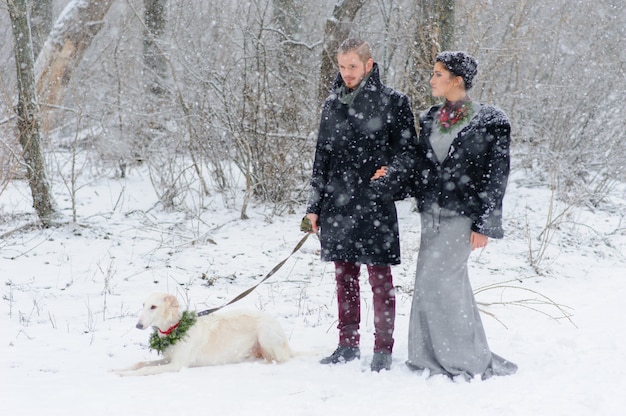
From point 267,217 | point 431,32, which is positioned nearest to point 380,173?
point 431,32

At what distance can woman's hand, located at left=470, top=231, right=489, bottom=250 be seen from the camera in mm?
3869

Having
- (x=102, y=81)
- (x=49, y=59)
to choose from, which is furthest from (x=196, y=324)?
(x=102, y=81)

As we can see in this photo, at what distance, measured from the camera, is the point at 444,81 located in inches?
156

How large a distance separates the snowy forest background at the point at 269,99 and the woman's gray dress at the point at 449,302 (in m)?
4.35

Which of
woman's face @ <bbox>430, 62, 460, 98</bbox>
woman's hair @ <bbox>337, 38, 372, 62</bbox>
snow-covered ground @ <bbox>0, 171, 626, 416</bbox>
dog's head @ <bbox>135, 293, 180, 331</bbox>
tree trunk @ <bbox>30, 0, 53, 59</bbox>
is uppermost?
tree trunk @ <bbox>30, 0, 53, 59</bbox>

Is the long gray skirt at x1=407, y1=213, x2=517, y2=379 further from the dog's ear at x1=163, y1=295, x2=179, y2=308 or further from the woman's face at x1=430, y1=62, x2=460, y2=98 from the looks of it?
the dog's ear at x1=163, y1=295, x2=179, y2=308

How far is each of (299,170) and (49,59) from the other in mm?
4380

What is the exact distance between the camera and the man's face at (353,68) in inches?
161

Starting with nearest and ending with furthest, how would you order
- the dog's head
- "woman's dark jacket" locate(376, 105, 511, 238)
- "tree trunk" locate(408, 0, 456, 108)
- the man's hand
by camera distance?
"woman's dark jacket" locate(376, 105, 511, 238) → the dog's head → the man's hand → "tree trunk" locate(408, 0, 456, 108)

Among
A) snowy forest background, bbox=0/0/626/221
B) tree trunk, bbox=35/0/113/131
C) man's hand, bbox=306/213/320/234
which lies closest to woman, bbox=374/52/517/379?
man's hand, bbox=306/213/320/234

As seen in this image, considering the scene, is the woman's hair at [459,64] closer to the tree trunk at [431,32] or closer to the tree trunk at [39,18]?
the tree trunk at [431,32]

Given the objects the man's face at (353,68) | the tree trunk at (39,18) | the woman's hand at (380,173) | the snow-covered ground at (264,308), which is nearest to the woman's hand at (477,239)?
the woman's hand at (380,173)

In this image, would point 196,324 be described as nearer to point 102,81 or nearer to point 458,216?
point 458,216

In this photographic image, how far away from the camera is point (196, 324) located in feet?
14.3
